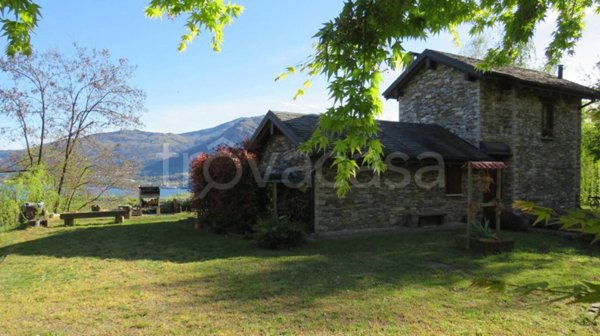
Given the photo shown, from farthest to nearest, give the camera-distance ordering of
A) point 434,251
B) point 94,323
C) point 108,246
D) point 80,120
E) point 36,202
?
point 80,120
point 36,202
point 108,246
point 434,251
point 94,323

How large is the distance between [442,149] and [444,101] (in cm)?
362

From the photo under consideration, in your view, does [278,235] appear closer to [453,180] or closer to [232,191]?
[232,191]

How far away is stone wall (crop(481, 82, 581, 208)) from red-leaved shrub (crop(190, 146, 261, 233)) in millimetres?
8969

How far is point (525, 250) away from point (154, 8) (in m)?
9.67

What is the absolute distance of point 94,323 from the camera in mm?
4820

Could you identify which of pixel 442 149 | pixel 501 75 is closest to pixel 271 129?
pixel 442 149

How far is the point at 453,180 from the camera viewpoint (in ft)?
46.7

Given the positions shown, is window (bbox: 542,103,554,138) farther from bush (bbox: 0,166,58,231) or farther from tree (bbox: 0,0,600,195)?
bush (bbox: 0,166,58,231)

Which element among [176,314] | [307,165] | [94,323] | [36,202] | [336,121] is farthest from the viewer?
[36,202]

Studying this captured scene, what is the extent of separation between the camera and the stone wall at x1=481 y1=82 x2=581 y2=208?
1530cm

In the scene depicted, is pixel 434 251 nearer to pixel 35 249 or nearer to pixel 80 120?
pixel 35 249

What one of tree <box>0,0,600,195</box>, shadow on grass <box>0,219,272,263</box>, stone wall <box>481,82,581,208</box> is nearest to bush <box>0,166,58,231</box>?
shadow on grass <box>0,219,272,263</box>

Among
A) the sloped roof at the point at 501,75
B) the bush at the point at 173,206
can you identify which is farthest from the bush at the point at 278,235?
the bush at the point at 173,206

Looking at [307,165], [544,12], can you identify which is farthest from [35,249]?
[544,12]
